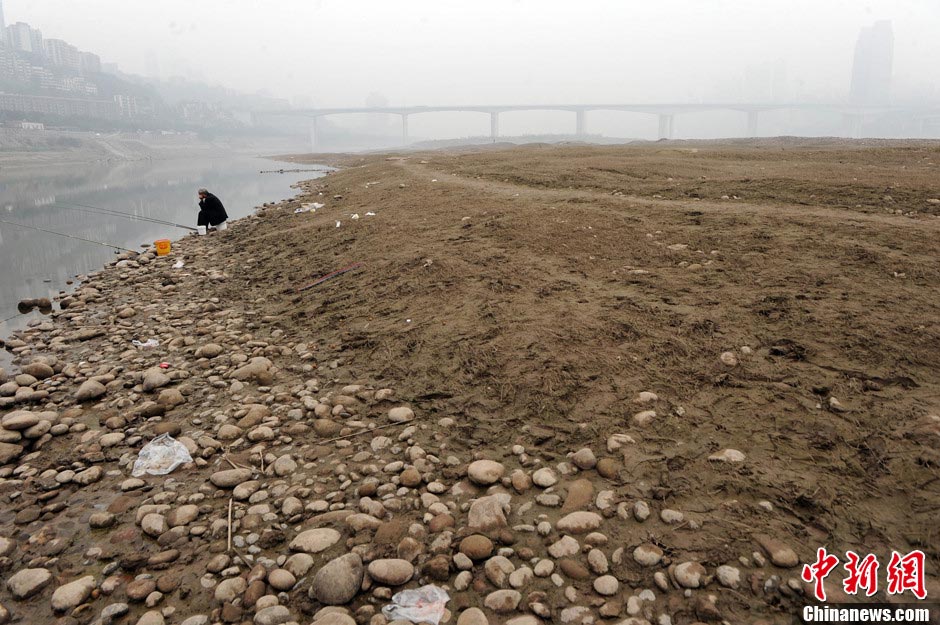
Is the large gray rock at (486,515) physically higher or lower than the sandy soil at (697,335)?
lower

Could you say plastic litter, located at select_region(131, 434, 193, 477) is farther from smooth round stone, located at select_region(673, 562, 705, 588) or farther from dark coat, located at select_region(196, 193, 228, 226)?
dark coat, located at select_region(196, 193, 228, 226)

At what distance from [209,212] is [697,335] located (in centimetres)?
1239

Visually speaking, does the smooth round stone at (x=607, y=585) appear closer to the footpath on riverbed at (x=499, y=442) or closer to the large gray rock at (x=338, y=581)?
the footpath on riverbed at (x=499, y=442)

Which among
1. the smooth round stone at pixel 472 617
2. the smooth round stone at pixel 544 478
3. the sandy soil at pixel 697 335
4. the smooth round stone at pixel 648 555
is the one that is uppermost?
the sandy soil at pixel 697 335

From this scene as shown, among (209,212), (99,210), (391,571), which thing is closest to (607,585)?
Answer: (391,571)

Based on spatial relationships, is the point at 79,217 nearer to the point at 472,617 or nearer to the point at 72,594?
the point at 72,594

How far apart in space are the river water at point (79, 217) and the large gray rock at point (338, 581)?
5.88 m

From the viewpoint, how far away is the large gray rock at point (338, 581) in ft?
7.79

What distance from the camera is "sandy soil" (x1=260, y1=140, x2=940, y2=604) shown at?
2.67 meters

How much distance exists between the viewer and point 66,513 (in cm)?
322

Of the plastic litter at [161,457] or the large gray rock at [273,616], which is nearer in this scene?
the large gray rock at [273,616]

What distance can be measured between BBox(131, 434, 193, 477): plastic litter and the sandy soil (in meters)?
1.53

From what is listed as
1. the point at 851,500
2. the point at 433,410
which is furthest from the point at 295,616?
the point at 851,500

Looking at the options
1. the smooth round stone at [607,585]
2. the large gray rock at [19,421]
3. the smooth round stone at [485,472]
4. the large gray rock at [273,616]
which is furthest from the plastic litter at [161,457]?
the smooth round stone at [607,585]
